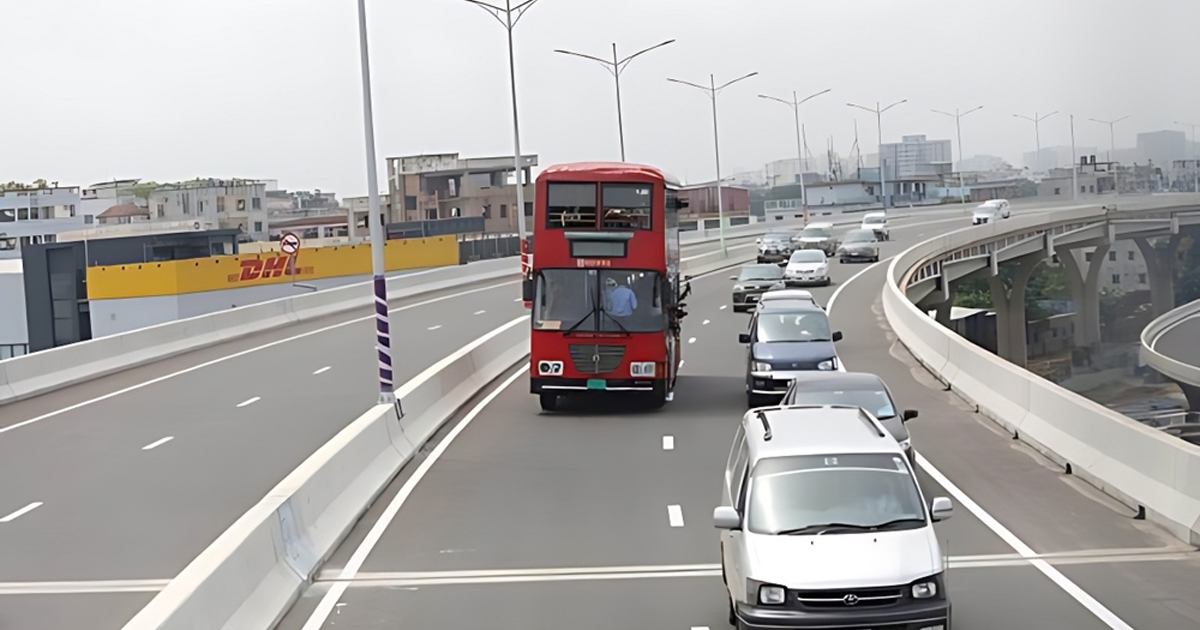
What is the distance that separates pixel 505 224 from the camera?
4938 inches

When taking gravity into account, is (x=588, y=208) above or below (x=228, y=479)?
above

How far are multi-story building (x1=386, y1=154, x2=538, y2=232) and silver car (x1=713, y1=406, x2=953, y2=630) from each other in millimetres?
110296

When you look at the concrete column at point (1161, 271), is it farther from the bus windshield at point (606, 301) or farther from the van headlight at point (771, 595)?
the van headlight at point (771, 595)

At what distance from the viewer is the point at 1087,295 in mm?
110375

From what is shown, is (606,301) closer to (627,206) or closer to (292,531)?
(627,206)

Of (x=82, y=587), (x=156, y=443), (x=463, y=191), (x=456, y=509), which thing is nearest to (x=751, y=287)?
(x=156, y=443)

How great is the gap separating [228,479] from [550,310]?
26.2 feet

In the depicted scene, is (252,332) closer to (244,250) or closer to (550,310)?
(550,310)

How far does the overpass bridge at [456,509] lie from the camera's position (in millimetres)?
11805

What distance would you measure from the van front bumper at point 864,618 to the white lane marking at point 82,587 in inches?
243

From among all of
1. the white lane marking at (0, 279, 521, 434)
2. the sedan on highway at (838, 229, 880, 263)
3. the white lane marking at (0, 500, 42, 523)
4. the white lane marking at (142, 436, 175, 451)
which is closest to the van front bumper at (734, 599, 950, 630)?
the white lane marking at (0, 500, 42, 523)

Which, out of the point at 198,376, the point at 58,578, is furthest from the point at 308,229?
the point at 58,578

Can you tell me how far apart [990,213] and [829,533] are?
92.6 m

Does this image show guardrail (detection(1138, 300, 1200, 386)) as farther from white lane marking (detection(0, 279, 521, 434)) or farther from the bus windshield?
the bus windshield
